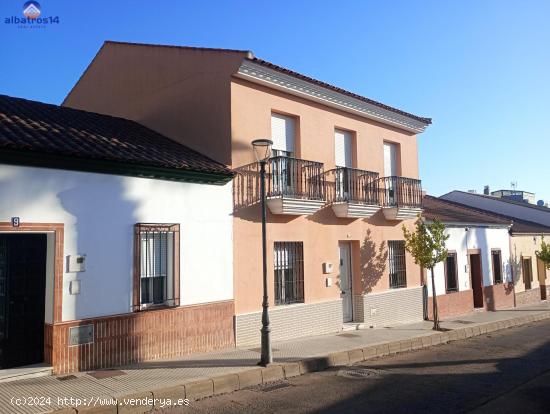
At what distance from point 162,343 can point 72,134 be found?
14.0ft

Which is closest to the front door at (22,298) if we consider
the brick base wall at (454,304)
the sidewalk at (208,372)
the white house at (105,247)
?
the white house at (105,247)

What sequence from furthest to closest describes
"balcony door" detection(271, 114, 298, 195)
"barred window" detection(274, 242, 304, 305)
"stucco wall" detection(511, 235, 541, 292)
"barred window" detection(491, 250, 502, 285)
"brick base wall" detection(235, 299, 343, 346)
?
"stucco wall" detection(511, 235, 541, 292)
"barred window" detection(491, 250, 502, 285)
"barred window" detection(274, 242, 304, 305)
"balcony door" detection(271, 114, 298, 195)
"brick base wall" detection(235, 299, 343, 346)

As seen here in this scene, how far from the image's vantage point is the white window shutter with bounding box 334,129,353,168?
43.1 feet

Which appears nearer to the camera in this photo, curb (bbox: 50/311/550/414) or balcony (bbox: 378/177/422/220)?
curb (bbox: 50/311/550/414)

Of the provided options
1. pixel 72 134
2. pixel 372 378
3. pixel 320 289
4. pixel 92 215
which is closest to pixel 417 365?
pixel 372 378

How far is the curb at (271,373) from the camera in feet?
21.5

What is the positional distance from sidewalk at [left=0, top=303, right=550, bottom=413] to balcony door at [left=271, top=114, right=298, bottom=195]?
357cm

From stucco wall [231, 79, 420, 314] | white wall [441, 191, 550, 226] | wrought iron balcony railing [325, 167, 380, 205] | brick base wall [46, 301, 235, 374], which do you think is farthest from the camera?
white wall [441, 191, 550, 226]

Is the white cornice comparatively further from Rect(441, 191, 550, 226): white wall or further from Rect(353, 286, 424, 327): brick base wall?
Rect(441, 191, 550, 226): white wall

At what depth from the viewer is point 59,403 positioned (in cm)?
607

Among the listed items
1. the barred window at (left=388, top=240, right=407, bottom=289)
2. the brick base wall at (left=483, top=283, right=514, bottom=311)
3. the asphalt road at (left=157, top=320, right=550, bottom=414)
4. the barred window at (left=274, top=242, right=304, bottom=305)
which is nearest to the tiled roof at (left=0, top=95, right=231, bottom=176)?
the barred window at (left=274, top=242, right=304, bottom=305)

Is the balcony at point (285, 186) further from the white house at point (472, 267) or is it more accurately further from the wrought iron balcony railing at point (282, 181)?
the white house at point (472, 267)

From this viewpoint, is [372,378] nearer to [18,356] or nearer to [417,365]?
[417,365]

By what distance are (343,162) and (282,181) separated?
2939 mm
